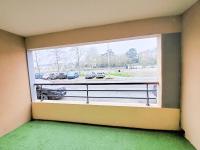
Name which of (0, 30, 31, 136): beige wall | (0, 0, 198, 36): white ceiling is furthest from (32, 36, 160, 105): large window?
(0, 0, 198, 36): white ceiling

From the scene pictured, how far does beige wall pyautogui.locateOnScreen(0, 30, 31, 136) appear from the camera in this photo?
2.77 m

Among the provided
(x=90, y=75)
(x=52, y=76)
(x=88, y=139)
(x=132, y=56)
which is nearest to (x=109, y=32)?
(x=132, y=56)

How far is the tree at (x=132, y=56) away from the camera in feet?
9.62

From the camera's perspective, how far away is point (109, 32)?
2730 mm

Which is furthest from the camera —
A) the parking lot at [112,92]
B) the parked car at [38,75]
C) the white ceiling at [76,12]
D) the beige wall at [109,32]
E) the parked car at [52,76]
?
the parked car at [38,75]

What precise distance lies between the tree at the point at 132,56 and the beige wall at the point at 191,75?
0.87 metres

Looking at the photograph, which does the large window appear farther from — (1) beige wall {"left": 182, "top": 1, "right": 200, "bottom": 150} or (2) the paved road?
(1) beige wall {"left": 182, "top": 1, "right": 200, "bottom": 150}

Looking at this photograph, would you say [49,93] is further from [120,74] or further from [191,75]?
[191,75]

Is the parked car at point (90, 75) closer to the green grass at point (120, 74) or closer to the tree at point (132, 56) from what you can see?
the green grass at point (120, 74)

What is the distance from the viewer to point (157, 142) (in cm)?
229

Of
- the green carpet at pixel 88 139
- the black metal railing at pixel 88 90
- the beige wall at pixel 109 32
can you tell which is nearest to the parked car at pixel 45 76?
the black metal railing at pixel 88 90

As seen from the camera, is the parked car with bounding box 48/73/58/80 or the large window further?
the parked car with bounding box 48/73/58/80

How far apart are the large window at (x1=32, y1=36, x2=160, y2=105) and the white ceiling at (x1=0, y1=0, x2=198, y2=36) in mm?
569

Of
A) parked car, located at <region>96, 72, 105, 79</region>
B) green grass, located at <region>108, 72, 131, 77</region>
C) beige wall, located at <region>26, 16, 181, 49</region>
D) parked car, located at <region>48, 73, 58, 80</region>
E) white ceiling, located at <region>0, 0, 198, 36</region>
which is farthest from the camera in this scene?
parked car, located at <region>48, 73, 58, 80</region>
